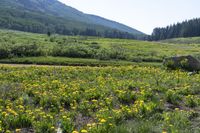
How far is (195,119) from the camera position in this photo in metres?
12.9

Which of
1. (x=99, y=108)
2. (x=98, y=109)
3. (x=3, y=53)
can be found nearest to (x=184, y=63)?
(x=99, y=108)

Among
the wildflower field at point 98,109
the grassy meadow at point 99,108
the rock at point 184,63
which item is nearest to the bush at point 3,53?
the rock at point 184,63

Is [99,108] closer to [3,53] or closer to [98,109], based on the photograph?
[98,109]

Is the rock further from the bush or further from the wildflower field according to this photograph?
the bush

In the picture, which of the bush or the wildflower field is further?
the bush

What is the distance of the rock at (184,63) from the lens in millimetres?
33312

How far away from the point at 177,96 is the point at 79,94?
4091 millimetres

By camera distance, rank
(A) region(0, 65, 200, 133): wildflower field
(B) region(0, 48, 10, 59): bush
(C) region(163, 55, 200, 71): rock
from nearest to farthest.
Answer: (A) region(0, 65, 200, 133): wildflower field, (C) region(163, 55, 200, 71): rock, (B) region(0, 48, 10, 59): bush

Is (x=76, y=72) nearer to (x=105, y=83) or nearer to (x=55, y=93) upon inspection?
(x=105, y=83)

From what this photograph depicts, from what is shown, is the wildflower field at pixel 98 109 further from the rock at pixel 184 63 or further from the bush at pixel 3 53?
the bush at pixel 3 53

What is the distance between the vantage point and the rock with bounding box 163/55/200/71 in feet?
109

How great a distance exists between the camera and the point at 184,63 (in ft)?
109

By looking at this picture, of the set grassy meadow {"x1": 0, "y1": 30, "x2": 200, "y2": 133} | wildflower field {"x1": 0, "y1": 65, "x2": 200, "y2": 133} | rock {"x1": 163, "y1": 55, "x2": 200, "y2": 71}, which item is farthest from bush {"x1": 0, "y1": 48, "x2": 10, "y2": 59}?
wildflower field {"x1": 0, "y1": 65, "x2": 200, "y2": 133}

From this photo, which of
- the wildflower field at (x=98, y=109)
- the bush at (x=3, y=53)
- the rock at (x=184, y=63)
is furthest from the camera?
the bush at (x=3, y=53)
